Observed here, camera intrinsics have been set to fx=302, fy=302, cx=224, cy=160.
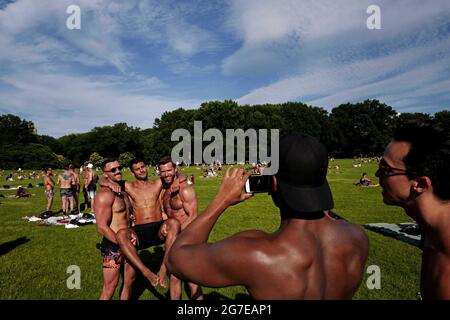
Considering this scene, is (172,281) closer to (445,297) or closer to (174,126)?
(445,297)

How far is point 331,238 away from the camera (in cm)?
205

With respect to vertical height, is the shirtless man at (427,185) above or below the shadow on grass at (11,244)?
above

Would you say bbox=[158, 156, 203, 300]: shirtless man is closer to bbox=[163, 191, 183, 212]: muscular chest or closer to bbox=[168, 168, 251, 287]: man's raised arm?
bbox=[163, 191, 183, 212]: muscular chest

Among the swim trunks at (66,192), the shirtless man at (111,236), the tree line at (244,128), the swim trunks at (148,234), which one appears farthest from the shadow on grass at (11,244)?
the tree line at (244,128)

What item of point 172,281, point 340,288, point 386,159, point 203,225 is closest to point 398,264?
point 172,281

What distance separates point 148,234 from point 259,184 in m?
4.05

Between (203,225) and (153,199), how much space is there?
4551 millimetres

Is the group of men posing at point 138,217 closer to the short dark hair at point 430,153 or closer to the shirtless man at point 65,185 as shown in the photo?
the short dark hair at point 430,153

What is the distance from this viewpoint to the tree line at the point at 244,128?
285ft

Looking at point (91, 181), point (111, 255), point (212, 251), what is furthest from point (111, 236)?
point (91, 181)

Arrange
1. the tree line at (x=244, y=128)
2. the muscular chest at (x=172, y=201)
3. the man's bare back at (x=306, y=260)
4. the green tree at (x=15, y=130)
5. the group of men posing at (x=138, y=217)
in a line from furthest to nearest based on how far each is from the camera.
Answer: the green tree at (x=15, y=130)
the tree line at (x=244, y=128)
the muscular chest at (x=172, y=201)
the group of men posing at (x=138, y=217)
the man's bare back at (x=306, y=260)

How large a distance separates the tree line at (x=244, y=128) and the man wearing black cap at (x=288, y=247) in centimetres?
8156

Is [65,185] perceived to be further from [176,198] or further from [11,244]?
[176,198]
